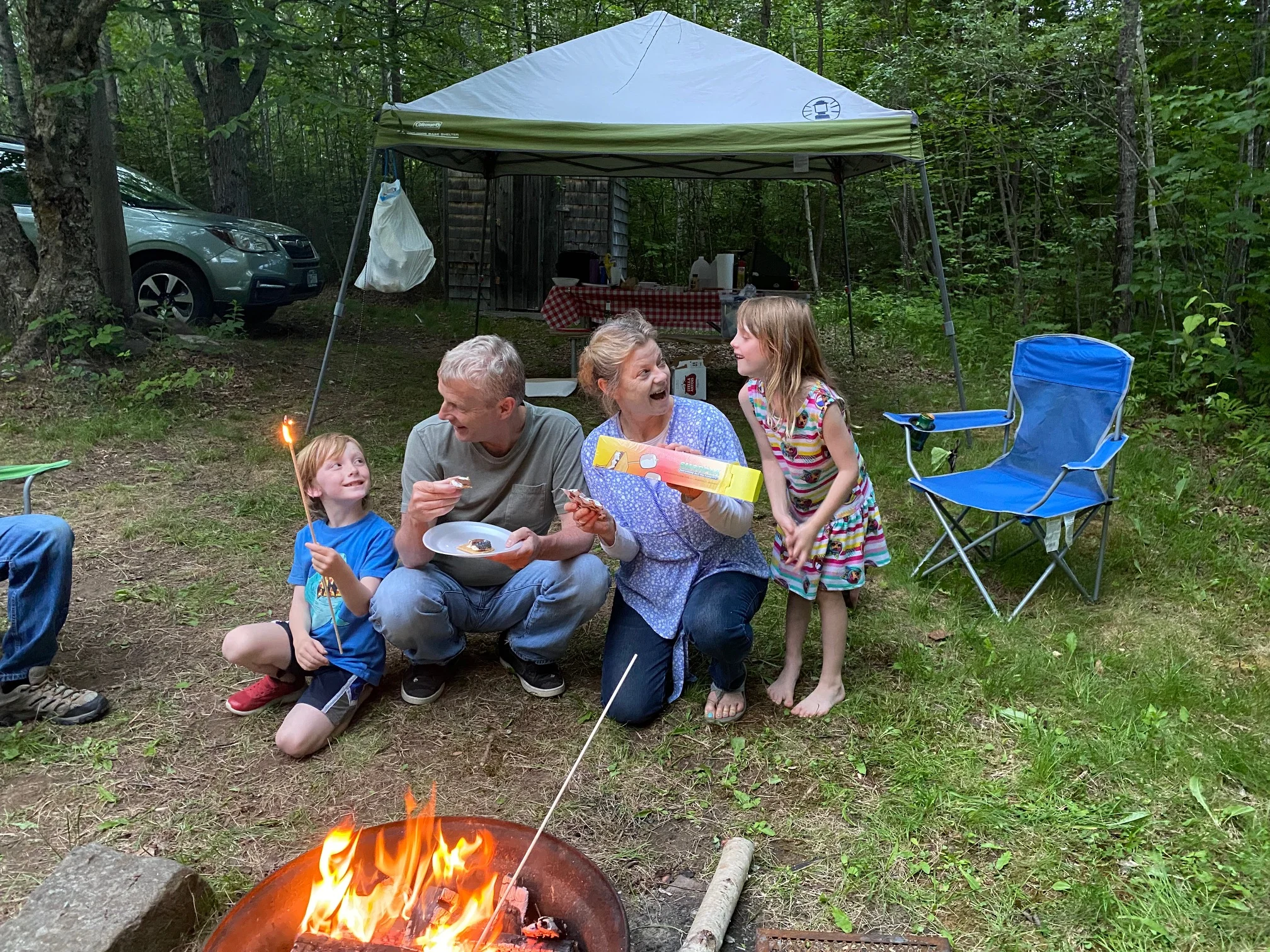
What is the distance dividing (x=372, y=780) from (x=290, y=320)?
7.76 meters

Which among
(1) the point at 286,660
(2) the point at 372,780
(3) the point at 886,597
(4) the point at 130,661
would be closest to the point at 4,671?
(4) the point at 130,661

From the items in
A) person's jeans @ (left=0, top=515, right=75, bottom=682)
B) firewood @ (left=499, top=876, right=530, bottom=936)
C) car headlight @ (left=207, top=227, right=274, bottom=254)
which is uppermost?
car headlight @ (left=207, top=227, right=274, bottom=254)

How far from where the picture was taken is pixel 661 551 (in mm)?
2367

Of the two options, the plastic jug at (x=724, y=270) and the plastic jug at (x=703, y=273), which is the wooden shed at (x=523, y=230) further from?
the plastic jug at (x=724, y=270)

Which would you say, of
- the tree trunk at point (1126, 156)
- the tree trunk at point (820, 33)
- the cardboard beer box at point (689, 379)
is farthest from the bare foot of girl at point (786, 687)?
the tree trunk at point (820, 33)

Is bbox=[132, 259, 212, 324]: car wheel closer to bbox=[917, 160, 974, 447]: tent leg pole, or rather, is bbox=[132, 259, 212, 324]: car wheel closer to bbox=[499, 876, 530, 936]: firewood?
bbox=[917, 160, 974, 447]: tent leg pole

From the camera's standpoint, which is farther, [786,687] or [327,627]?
[786,687]

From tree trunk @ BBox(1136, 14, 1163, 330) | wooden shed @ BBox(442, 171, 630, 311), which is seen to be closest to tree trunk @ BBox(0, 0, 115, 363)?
wooden shed @ BBox(442, 171, 630, 311)

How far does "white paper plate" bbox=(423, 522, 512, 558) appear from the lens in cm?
219

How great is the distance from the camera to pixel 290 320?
890 cm

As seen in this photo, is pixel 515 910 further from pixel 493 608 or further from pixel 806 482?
pixel 806 482

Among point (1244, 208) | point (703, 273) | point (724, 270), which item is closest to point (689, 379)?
point (724, 270)

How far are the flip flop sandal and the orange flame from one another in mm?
1001

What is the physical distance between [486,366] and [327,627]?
2.87 ft
